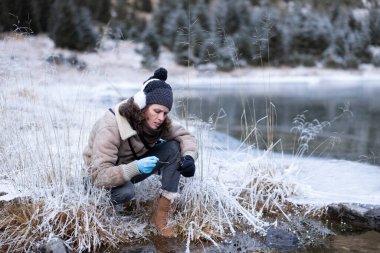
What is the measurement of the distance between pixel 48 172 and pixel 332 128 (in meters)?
6.03

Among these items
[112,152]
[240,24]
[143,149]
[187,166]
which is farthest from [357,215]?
[240,24]

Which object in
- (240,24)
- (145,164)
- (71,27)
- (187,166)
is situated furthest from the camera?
(240,24)

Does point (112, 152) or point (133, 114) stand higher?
point (133, 114)

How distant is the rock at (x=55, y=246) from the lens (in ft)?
9.42

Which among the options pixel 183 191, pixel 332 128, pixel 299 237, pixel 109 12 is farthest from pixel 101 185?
pixel 109 12

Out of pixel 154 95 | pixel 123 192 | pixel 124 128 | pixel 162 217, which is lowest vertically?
pixel 162 217


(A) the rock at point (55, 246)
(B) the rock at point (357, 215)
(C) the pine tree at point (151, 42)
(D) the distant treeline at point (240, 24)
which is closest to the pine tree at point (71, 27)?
(D) the distant treeline at point (240, 24)

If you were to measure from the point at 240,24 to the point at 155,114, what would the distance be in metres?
28.1

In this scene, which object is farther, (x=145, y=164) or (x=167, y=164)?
(x=167, y=164)

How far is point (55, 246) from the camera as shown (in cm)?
288

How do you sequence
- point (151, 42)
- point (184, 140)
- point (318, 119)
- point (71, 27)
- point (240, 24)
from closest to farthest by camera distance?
point (184, 140), point (318, 119), point (71, 27), point (151, 42), point (240, 24)

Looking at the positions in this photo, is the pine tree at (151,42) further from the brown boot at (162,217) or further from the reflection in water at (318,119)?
the brown boot at (162,217)

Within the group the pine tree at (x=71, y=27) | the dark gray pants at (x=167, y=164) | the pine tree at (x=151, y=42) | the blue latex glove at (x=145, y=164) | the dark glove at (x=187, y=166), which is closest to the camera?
the blue latex glove at (x=145, y=164)

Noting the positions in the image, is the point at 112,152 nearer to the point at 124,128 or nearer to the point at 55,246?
the point at 124,128
